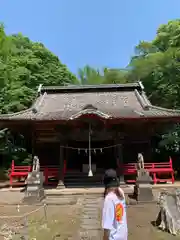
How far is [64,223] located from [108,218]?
423 cm

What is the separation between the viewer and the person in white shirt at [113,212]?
326 cm

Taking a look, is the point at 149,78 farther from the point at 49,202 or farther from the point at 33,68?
the point at 49,202

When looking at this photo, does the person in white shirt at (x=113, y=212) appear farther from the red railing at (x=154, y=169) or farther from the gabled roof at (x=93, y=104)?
the red railing at (x=154, y=169)

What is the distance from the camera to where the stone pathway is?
19.4ft

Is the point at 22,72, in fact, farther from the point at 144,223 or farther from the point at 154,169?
the point at 144,223

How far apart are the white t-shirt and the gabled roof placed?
9.04 m

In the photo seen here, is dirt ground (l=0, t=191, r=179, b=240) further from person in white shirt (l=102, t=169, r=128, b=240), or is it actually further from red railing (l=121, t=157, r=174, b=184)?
red railing (l=121, t=157, r=174, b=184)

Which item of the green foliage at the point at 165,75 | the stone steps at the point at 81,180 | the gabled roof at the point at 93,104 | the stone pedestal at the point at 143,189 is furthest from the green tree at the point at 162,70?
the stone pedestal at the point at 143,189

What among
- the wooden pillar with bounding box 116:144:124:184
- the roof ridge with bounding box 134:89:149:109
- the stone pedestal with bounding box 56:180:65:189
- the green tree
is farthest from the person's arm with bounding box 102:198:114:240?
the green tree

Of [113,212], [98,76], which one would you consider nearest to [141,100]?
[113,212]

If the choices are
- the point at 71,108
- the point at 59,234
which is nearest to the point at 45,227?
the point at 59,234

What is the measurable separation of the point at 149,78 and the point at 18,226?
18.8m

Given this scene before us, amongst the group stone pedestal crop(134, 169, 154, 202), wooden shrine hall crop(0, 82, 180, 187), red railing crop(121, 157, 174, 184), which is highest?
wooden shrine hall crop(0, 82, 180, 187)

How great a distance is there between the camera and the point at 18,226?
21.5ft
